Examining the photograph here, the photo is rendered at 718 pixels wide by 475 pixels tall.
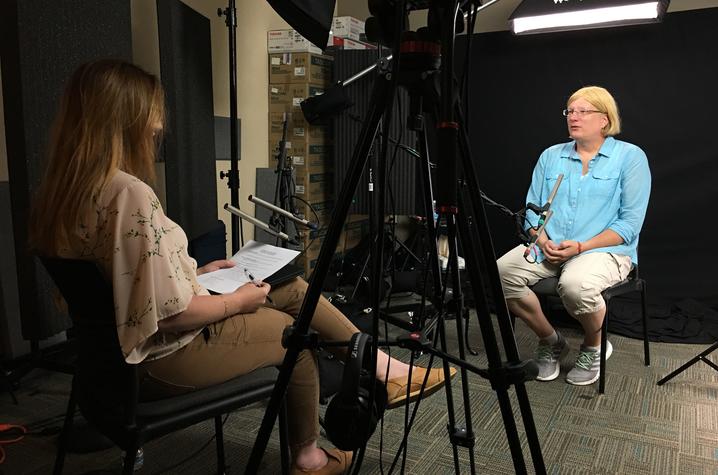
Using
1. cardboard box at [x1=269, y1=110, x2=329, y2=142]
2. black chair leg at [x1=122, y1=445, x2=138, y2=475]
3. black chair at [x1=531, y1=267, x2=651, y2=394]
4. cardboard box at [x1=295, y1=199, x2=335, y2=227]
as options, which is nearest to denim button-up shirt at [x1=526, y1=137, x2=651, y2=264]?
black chair at [x1=531, y1=267, x2=651, y2=394]

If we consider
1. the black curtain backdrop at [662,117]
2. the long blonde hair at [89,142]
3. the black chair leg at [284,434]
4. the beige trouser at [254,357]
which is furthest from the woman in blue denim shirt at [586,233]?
the long blonde hair at [89,142]

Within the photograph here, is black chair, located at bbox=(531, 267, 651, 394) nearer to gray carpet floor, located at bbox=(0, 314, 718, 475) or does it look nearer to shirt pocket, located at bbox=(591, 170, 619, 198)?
gray carpet floor, located at bbox=(0, 314, 718, 475)

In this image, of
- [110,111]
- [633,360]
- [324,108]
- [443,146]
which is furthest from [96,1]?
[633,360]

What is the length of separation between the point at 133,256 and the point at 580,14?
2.87m

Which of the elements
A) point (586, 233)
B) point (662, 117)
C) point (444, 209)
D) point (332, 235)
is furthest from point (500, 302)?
point (662, 117)

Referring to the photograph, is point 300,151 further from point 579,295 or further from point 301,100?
point 579,295

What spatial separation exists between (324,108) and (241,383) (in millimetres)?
2495

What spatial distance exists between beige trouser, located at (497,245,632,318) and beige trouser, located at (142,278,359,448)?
3.41ft

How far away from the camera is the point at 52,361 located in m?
1.68

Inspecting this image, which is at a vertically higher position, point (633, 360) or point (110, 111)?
point (110, 111)

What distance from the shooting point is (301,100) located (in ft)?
12.4

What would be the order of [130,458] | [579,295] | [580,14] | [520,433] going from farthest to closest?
[580,14]
[579,295]
[520,433]
[130,458]

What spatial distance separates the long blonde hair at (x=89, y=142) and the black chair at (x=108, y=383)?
0.11m

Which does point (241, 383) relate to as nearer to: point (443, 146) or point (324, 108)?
point (443, 146)
